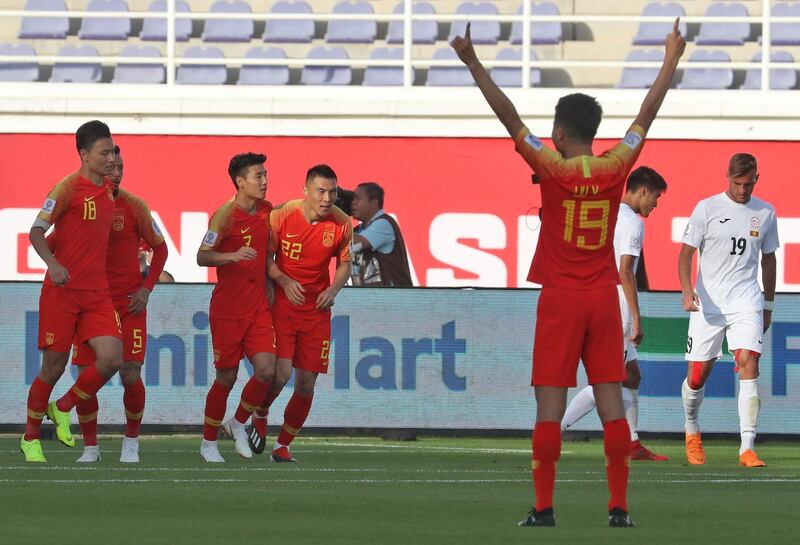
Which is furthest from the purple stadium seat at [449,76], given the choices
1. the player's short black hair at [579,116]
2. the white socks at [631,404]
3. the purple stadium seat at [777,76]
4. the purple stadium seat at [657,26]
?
the player's short black hair at [579,116]

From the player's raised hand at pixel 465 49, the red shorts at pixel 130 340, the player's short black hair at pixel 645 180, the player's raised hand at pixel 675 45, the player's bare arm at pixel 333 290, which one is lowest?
the red shorts at pixel 130 340

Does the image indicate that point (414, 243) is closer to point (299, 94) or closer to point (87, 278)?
point (299, 94)

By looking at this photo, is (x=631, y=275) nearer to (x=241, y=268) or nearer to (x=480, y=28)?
(x=241, y=268)

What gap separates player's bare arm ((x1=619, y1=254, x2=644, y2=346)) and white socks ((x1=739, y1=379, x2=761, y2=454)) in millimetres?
787

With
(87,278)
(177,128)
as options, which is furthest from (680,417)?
(177,128)

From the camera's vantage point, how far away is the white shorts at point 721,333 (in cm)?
1205

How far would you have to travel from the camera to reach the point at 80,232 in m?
11.0

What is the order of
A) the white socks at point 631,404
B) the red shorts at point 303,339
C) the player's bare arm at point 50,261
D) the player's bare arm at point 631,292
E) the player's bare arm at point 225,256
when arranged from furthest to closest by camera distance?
the white socks at point 631,404 < the player's bare arm at point 631,292 < the red shorts at point 303,339 < the player's bare arm at point 225,256 < the player's bare arm at point 50,261

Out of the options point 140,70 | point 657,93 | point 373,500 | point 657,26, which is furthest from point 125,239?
point 657,26

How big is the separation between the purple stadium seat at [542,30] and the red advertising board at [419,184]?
379cm

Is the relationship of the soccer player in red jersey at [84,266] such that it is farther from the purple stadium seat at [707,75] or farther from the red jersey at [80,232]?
the purple stadium seat at [707,75]

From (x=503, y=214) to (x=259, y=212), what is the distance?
9.24 meters

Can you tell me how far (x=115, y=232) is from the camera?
37.6 ft

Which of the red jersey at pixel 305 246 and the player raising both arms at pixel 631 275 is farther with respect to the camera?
the player raising both arms at pixel 631 275
